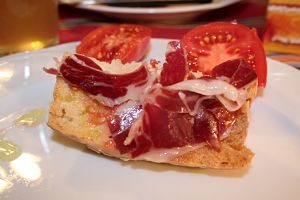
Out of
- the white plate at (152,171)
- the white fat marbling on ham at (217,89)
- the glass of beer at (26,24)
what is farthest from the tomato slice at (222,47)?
the glass of beer at (26,24)

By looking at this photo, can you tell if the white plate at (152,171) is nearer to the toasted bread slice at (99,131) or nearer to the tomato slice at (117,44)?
the toasted bread slice at (99,131)

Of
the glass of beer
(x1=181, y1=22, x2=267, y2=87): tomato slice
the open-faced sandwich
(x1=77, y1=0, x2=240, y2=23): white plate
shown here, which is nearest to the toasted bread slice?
the open-faced sandwich

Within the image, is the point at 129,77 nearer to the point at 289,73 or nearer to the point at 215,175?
the point at 215,175

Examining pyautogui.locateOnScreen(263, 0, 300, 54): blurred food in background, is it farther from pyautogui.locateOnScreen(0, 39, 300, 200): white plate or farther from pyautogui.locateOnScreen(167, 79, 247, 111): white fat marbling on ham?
pyautogui.locateOnScreen(167, 79, 247, 111): white fat marbling on ham

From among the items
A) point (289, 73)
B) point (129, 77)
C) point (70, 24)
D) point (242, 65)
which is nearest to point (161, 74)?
point (129, 77)

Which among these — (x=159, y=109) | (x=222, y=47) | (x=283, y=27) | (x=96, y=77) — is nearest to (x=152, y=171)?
(x=159, y=109)

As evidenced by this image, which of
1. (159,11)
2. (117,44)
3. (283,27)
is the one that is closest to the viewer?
(117,44)

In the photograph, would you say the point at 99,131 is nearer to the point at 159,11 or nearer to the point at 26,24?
the point at 26,24
